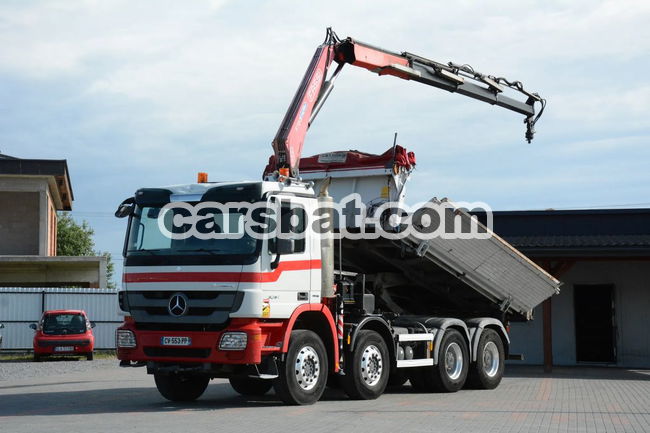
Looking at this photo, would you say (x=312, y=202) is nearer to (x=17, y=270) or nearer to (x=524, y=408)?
(x=524, y=408)

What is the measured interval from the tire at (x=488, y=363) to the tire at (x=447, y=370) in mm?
277

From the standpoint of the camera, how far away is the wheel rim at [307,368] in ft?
41.7

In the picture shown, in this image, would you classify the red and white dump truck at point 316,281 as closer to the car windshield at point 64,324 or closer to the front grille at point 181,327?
the front grille at point 181,327

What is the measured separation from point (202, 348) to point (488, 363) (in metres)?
6.43

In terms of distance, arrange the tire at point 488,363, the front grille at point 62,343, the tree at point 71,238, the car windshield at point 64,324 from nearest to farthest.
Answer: the tire at point 488,363 < the front grille at point 62,343 < the car windshield at point 64,324 < the tree at point 71,238

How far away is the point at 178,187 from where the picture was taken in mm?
13117

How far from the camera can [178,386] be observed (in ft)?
46.0

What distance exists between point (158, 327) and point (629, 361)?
15483mm

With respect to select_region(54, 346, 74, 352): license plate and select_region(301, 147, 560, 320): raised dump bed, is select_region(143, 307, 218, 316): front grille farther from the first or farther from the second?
select_region(54, 346, 74, 352): license plate

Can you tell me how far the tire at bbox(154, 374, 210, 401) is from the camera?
45.7ft

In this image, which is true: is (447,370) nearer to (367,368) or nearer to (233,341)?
(367,368)

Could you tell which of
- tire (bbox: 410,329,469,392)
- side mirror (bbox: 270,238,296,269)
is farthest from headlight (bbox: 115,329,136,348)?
tire (bbox: 410,329,469,392)

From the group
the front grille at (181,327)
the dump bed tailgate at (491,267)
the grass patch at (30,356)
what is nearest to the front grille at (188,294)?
the front grille at (181,327)

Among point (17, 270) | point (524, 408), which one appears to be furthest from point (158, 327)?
point (17, 270)
